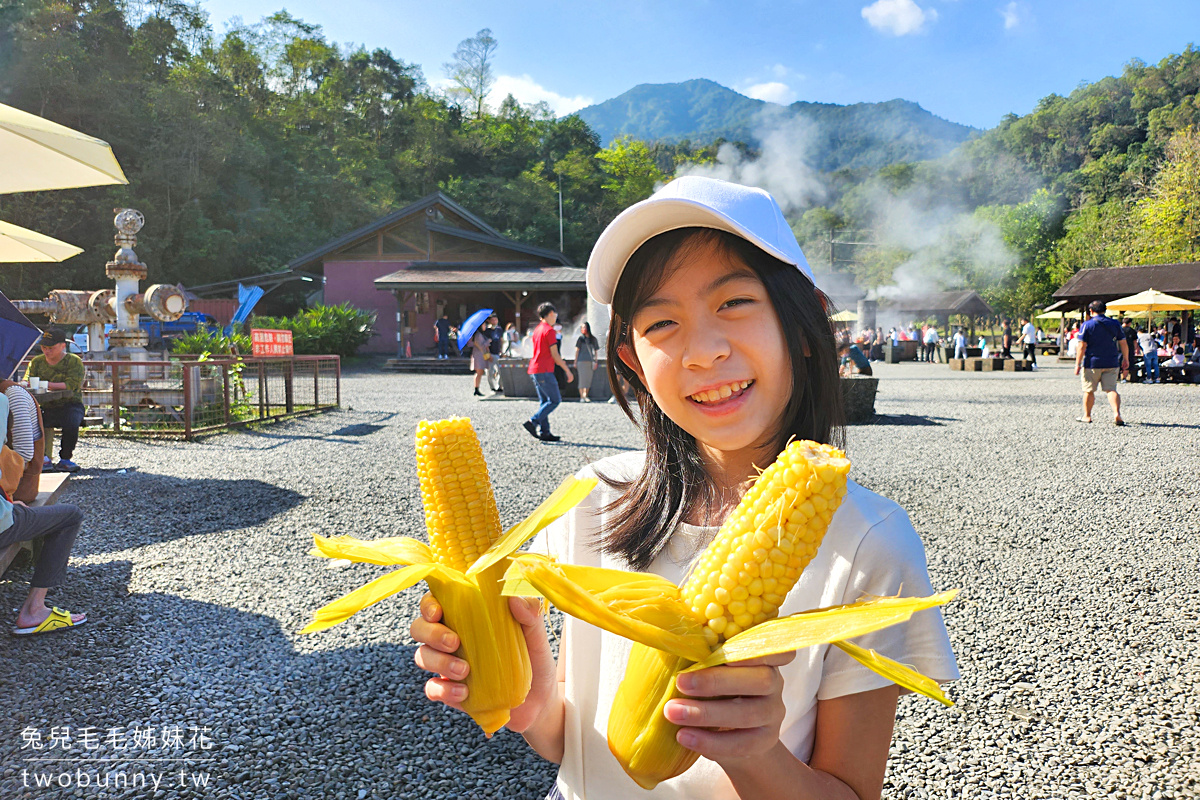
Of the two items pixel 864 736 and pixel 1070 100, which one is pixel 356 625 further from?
pixel 1070 100

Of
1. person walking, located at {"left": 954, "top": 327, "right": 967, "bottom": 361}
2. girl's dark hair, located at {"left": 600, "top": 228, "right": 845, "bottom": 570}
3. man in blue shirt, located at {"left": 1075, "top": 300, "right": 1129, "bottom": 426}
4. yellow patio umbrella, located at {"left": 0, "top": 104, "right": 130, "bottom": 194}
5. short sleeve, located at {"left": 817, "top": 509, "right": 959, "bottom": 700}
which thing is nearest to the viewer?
short sleeve, located at {"left": 817, "top": 509, "right": 959, "bottom": 700}

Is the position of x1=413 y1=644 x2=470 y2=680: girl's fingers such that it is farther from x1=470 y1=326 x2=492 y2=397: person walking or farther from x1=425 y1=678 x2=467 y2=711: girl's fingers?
x1=470 y1=326 x2=492 y2=397: person walking

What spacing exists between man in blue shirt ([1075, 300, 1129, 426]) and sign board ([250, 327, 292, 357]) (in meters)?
12.8

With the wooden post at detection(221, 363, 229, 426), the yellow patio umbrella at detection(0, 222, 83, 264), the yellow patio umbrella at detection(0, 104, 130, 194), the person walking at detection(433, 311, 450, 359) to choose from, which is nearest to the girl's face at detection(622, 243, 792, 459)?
the yellow patio umbrella at detection(0, 104, 130, 194)

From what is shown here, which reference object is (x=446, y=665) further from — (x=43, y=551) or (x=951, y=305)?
(x=951, y=305)

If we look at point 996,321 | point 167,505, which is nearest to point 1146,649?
point 167,505

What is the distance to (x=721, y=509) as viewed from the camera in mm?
1274

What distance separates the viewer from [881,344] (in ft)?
118

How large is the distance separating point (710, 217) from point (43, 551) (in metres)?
4.47

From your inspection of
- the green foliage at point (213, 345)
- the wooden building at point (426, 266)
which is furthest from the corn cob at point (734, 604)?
the wooden building at point (426, 266)

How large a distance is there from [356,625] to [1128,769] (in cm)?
368

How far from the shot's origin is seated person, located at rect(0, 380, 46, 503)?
15.3 ft

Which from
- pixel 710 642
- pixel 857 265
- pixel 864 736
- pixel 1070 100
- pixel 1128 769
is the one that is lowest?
pixel 1128 769

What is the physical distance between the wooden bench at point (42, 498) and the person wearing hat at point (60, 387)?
2.67 metres
